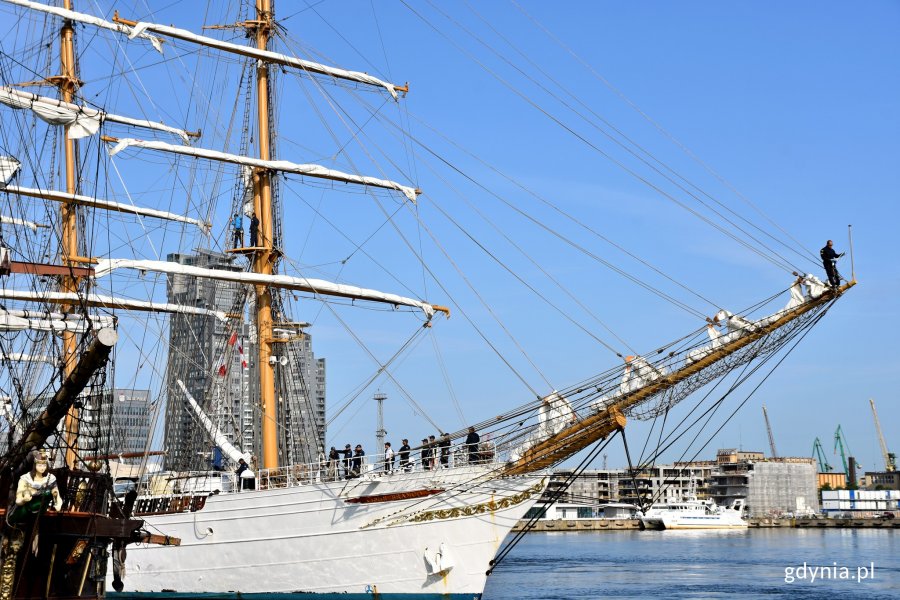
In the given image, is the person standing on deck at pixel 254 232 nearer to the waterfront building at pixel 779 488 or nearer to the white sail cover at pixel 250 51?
the white sail cover at pixel 250 51

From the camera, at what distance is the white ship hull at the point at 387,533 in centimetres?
2869

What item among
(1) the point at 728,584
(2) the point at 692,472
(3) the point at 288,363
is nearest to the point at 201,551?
(3) the point at 288,363

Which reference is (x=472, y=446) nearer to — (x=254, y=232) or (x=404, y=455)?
(x=404, y=455)

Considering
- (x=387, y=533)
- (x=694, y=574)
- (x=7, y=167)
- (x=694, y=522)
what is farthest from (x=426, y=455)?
(x=694, y=522)

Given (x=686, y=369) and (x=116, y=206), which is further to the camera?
(x=116, y=206)

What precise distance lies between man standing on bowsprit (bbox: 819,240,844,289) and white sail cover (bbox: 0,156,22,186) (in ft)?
58.7

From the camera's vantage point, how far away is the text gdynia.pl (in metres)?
42.6

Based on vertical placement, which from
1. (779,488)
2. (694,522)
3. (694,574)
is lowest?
(694,522)

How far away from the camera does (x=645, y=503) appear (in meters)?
26.8

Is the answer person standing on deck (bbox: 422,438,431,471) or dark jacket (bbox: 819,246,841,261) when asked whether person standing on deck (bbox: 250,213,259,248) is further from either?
dark jacket (bbox: 819,246,841,261)

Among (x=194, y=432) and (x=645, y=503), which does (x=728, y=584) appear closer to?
(x=645, y=503)

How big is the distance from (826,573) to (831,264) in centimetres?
2352

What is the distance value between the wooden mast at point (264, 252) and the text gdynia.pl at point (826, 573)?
18.9 m

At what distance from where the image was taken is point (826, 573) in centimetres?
4581
